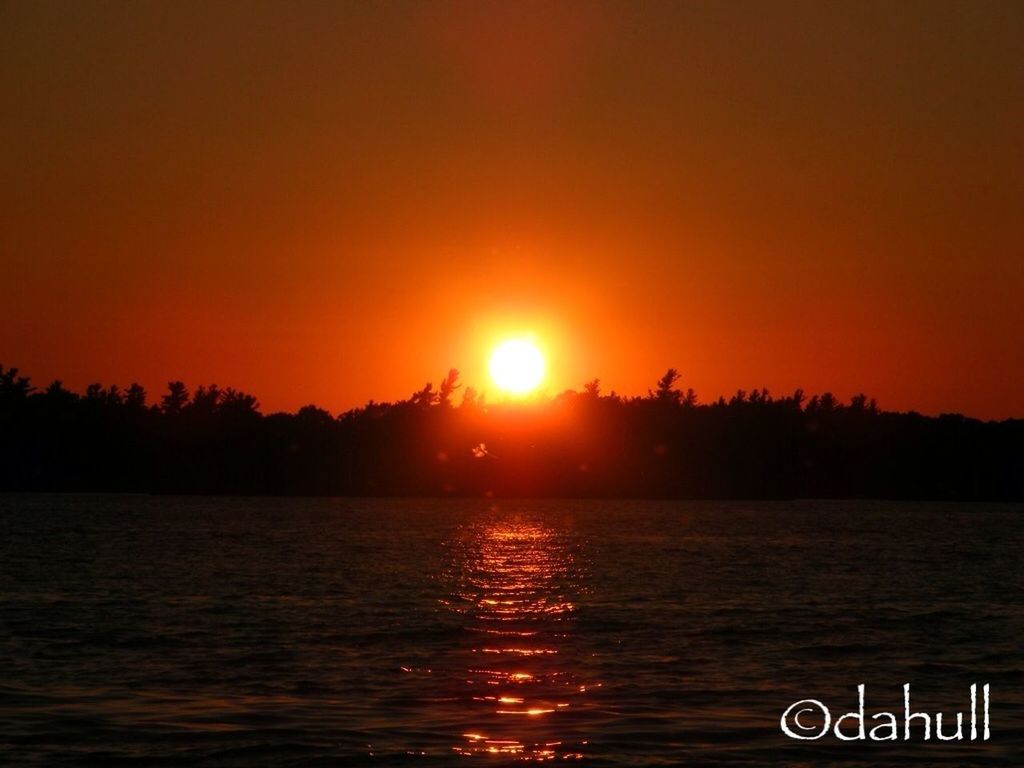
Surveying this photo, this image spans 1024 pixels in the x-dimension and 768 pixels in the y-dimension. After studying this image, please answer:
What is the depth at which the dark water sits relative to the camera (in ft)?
77.9

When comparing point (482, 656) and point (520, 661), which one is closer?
point (520, 661)

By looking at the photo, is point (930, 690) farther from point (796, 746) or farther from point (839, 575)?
point (839, 575)

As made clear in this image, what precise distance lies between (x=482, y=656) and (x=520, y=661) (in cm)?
130

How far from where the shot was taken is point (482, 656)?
34812 millimetres

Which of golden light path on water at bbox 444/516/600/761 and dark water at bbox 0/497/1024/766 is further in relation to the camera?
golden light path on water at bbox 444/516/600/761

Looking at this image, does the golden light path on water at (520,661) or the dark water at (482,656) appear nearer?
the dark water at (482,656)

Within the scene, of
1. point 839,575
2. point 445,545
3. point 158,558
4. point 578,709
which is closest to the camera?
point 578,709

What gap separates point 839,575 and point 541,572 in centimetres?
1329

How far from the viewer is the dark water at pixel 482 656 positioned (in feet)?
77.9

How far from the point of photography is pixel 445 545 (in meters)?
93.0

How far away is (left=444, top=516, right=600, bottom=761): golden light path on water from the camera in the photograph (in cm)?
2409

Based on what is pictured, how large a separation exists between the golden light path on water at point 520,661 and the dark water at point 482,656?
0.37 feet

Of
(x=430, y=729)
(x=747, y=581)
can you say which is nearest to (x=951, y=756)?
(x=430, y=729)

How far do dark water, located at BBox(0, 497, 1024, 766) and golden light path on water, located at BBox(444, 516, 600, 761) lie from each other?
11 centimetres
